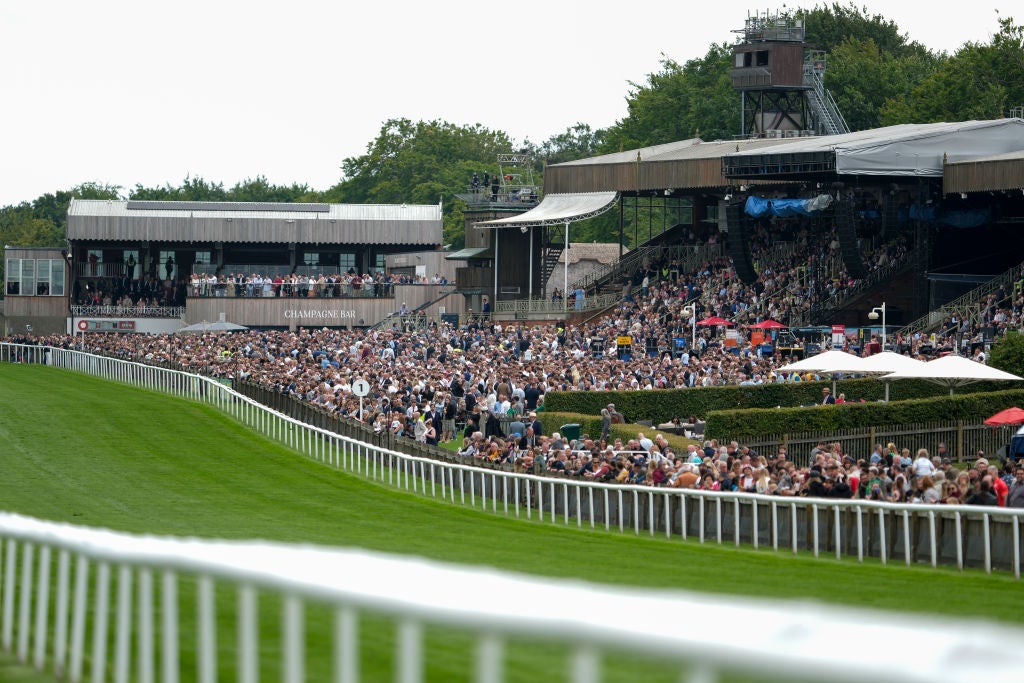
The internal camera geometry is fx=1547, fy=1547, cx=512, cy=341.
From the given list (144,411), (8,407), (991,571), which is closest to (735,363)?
(144,411)

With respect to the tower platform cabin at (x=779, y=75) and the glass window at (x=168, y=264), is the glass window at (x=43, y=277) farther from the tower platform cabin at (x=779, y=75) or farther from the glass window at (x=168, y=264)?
the tower platform cabin at (x=779, y=75)

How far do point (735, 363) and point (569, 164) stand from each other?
24690mm

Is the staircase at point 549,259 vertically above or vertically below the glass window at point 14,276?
above

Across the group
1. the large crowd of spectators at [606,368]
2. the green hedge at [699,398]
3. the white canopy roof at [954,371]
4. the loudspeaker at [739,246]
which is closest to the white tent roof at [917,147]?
the loudspeaker at [739,246]

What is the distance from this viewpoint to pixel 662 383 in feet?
117

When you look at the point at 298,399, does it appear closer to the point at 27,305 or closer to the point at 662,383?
the point at 662,383

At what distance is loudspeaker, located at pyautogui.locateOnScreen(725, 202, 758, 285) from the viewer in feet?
163

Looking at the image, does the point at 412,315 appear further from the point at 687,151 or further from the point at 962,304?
the point at 962,304

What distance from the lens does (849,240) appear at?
4606cm

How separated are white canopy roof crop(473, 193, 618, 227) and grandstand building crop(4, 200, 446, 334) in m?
5.76

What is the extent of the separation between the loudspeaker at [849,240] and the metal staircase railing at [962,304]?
3794 mm

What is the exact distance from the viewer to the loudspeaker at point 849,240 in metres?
45.7

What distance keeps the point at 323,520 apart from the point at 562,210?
4140 centimetres

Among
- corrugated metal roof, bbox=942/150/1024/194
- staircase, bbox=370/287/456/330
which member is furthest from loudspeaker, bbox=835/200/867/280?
staircase, bbox=370/287/456/330
